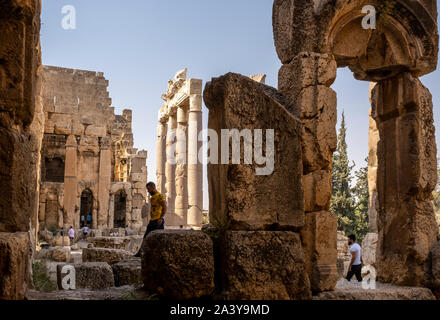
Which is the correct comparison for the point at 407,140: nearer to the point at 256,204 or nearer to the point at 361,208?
the point at 256,204

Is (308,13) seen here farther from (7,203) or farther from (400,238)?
(7,203)

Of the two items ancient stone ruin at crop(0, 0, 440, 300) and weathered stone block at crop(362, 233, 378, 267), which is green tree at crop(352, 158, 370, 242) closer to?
weathered stone block at crop(362, 233, 378, 267)

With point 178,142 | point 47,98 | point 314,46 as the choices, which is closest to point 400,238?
point 314,46

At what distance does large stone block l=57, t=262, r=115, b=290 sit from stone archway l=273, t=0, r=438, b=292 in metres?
2.57

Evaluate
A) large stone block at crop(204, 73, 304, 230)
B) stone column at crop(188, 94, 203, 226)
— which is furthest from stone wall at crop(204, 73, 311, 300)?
stone column at crop(188, 94, 203, 226)

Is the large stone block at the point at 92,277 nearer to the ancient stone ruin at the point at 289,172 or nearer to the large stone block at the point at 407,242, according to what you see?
the ancient stone ruin at the point at 289,172

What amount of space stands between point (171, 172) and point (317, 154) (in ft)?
66.8

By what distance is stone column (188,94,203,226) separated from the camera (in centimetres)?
2286

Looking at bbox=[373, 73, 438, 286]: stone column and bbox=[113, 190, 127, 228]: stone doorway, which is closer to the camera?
bbox=[373, 73, 438, 286]: stone column

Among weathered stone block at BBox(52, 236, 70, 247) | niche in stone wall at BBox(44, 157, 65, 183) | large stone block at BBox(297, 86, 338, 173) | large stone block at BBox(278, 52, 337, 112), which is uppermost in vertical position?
niche in stone wall at BBox(44, 157, 65, 183)

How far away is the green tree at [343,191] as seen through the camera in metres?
24.1

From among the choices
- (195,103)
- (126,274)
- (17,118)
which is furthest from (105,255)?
(195,103)

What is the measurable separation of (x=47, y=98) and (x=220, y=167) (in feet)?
82.5

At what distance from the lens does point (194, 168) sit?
75.8ft
